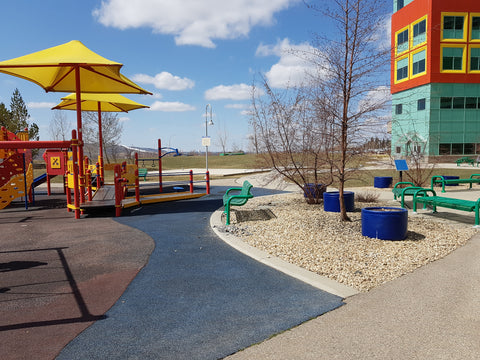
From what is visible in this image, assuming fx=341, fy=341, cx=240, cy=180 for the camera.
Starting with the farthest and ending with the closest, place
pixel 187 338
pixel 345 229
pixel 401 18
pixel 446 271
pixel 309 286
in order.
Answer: pixel 401 18
pixel 345 229
pixel 446 271
pixel 309 286
pixel 187 338

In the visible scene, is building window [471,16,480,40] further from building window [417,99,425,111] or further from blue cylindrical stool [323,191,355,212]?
blue cylindrical stool [323,191,355,212]

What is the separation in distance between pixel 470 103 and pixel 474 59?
465 cm

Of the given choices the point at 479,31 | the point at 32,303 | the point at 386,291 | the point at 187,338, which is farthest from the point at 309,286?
the point at 479,31

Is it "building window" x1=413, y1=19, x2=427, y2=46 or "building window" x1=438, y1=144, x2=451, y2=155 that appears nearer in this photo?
"building window" x1=413, y1=19, x2=427, y2=46

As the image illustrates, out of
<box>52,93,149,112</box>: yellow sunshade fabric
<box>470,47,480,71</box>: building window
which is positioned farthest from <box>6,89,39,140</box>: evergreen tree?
<box>470,47,480,71</box>: building window

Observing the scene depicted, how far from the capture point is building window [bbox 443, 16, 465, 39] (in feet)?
118

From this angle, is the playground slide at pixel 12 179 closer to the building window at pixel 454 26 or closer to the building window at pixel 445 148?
the building window at pixel 445 148

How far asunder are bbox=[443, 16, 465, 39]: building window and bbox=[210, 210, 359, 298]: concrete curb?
39.7 m

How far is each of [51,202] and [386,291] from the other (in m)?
12.6

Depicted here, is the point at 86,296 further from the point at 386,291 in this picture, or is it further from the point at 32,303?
the point at 386,291

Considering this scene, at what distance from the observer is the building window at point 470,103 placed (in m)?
36.7

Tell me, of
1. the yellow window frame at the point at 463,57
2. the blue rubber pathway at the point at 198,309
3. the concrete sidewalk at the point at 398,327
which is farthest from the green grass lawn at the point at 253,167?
the yellow window frame at the point at 463,57

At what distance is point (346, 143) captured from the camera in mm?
7398

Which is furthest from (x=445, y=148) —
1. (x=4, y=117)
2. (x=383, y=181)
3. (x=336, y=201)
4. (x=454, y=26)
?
(x=4, y=117)
